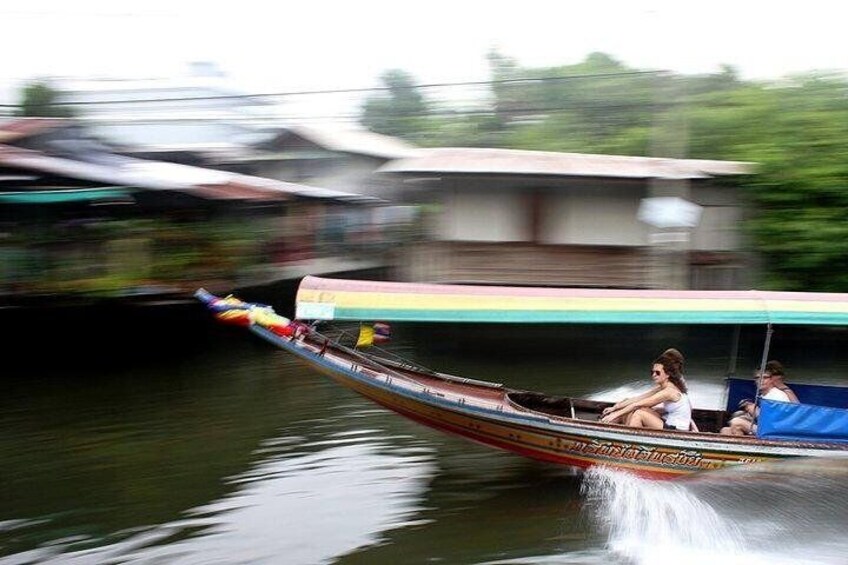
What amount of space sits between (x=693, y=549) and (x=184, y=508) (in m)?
4.22

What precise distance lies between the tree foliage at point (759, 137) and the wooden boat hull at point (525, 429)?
6.24 m

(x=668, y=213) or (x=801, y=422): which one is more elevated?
(x=668, y=213)

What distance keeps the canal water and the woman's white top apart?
51 centimetres

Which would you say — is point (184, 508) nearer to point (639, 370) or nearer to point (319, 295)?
point (319, 295)

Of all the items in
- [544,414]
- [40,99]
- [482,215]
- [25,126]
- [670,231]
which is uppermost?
[40,99]

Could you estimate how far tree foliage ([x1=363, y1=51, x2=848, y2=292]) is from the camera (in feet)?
46.5

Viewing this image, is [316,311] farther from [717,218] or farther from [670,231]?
[717,218]

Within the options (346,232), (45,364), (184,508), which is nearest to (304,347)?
(184,508)

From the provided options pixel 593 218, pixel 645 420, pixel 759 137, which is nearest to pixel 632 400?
pixel 645 420

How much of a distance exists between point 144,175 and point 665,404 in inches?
374

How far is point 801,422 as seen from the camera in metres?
7.12

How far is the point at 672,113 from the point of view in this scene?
49.1 ft

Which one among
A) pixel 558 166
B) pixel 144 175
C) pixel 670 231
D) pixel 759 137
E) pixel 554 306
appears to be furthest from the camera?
pixel 759 137

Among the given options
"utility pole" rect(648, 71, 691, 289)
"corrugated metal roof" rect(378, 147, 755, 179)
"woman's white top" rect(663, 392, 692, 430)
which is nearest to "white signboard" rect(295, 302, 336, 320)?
"woman's white top" rect(663, 392, 692, 430)
